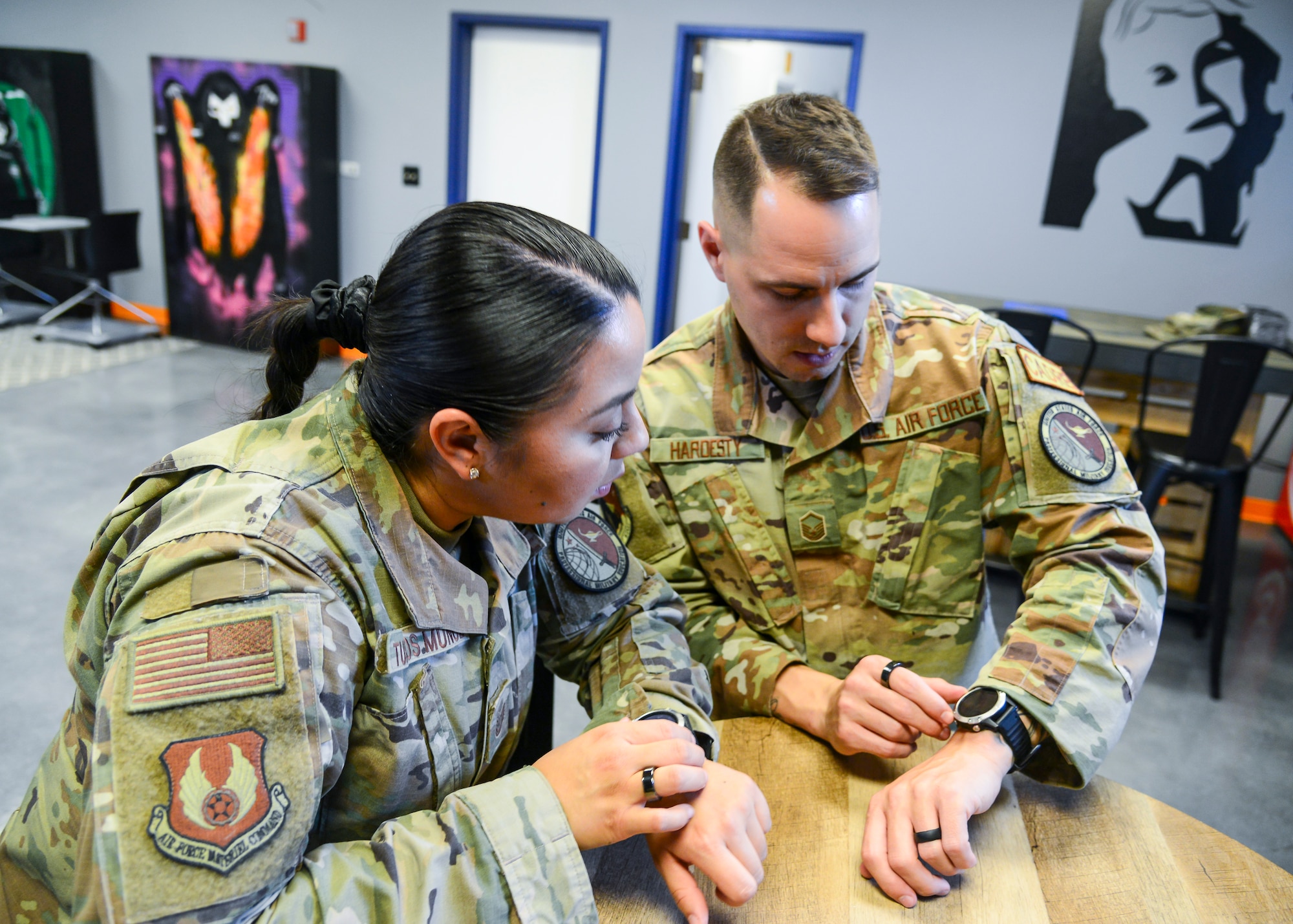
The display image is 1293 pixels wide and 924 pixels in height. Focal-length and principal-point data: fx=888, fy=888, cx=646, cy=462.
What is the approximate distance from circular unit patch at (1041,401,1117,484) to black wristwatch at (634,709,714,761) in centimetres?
61

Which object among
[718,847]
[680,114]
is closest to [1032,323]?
[718,847]

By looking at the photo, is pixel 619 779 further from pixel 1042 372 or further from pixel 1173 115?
pixel 1173 115

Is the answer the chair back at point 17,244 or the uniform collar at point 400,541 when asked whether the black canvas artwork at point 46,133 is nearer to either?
the chair back at point 17,244

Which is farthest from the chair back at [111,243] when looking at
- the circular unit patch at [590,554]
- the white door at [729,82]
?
the circular unit patch at [590,554]

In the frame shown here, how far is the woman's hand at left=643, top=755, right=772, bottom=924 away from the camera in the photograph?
0.81 metres

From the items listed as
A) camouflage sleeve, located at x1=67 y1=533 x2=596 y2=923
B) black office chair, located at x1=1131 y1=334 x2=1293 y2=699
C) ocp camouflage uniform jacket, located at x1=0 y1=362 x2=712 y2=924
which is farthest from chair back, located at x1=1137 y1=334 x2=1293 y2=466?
camouflage sleeve, located at x1=67 y1=533 x2=596 y2=923

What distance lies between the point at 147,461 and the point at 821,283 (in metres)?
3.77

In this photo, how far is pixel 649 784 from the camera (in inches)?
32.0

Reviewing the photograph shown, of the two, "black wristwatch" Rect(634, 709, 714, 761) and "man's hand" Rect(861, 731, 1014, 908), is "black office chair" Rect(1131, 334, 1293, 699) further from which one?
"black wristwatch" Rect(634, 709, 714, 761)

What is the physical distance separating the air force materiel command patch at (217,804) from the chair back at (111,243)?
228 inches

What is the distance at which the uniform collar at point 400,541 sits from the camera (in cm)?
82

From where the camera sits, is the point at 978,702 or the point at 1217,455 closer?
the point at 978,702

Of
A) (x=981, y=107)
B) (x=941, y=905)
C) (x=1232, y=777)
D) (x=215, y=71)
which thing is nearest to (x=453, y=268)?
(x=941, y=905)

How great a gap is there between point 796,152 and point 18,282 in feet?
23.3
